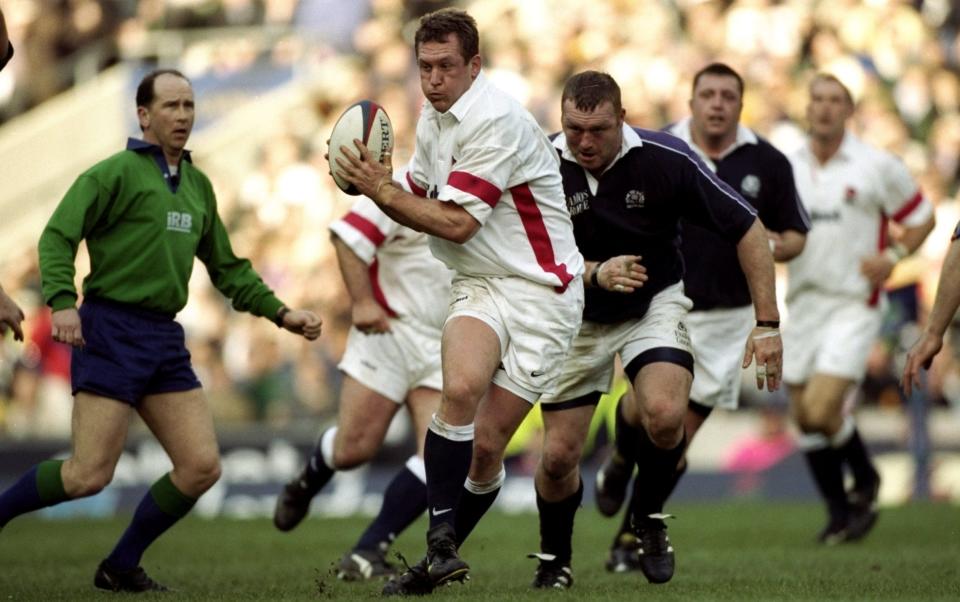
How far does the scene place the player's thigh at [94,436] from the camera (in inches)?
291

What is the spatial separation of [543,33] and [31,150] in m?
7.65

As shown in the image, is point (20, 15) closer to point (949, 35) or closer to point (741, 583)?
point (949, 35)

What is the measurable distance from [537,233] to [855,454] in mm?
4910

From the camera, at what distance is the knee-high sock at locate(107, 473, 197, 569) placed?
25.5 ft

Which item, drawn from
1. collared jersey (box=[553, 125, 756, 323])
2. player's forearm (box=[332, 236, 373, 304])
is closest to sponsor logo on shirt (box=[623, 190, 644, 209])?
collared jersey (box=[553, 125, 756, 323])

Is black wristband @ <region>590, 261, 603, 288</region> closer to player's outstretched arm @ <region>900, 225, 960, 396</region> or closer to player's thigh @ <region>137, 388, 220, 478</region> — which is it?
player's outstretched arm @ <region>900, 225, 960, 396</region>

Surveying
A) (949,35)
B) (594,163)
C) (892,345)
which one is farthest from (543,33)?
(594,163)

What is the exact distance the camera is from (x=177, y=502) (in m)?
7.79

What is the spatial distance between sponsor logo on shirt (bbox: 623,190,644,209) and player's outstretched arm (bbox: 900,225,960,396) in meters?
1.41

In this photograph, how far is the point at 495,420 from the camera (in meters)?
6.96

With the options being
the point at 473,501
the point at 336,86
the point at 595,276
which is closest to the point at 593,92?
the point at 595,276

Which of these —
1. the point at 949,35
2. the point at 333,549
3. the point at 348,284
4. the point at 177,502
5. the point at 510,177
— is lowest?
the point at 333,549

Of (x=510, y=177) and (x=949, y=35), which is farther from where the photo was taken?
(x=949, y=35)

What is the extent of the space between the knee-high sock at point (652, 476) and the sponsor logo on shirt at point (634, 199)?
3.52 ft
